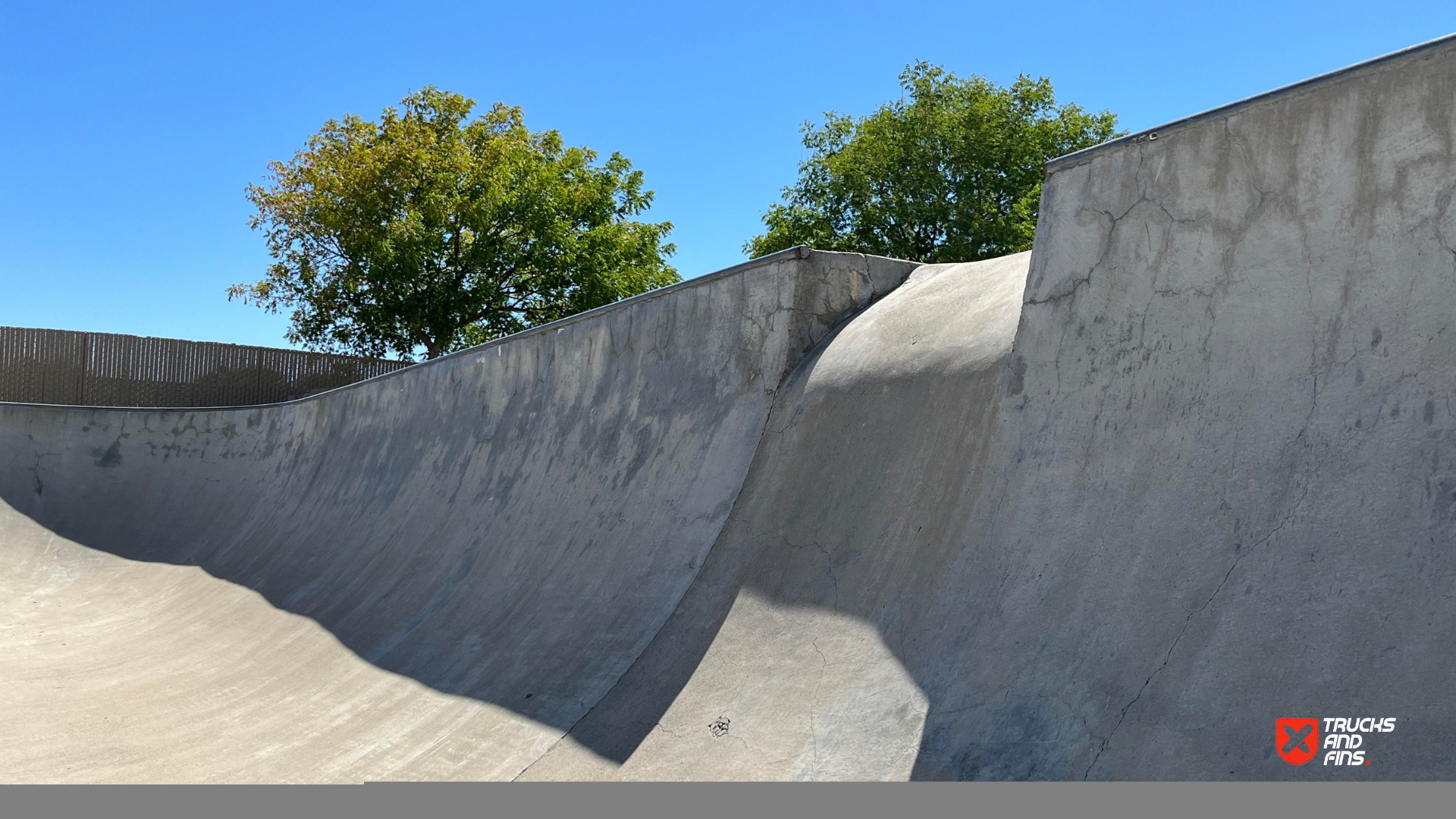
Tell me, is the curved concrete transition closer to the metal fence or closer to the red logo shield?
the red logo shield

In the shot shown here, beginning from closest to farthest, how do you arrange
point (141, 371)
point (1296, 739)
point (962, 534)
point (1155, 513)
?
point (1296, 739) → point (1155, 513) → point (962, 534) → point (141, 371)

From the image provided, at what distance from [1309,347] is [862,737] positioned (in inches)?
78.9

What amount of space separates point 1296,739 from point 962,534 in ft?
5.11

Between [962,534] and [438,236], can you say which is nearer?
[962,534]

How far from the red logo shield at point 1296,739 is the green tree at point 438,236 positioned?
1813cm

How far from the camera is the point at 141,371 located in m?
15.4

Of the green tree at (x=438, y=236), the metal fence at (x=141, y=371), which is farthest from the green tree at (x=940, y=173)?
the metal fence at (x=141, y=371)

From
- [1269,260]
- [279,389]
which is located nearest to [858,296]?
[1269,260]

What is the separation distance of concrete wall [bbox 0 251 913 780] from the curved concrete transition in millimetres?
35

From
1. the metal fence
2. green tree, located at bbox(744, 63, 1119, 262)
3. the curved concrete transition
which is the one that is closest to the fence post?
the metal fence

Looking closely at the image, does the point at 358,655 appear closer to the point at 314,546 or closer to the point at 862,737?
the point at 314,546

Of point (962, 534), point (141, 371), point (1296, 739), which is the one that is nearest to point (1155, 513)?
point (962, 534)

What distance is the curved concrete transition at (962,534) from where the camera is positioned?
281 centimetres

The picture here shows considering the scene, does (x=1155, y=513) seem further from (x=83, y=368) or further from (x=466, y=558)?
(x=83, y=368)
